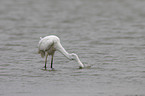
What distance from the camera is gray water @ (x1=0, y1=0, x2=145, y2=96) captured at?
13.0 metres

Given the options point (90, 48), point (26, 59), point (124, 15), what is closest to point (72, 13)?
point (124, 15)

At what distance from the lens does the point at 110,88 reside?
1287cm

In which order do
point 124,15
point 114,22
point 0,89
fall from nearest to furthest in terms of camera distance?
point 0,89, point 114,22, point 124,15

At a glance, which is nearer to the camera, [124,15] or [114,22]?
[114,22]

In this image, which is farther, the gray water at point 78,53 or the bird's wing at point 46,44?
the bird's wing at point 46,44

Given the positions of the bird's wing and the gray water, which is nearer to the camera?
the gray water

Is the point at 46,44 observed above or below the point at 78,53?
above

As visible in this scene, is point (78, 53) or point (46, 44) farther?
point (78, 53)

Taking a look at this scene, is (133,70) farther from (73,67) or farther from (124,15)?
(124,15)

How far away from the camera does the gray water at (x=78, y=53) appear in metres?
13.0

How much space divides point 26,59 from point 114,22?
1571 cm

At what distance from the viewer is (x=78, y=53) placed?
766 inches

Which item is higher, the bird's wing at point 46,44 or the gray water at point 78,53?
the bird's wing at point 46,44

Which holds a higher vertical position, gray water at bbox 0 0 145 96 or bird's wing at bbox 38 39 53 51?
bird's wing at bbox 38 39 53 51
